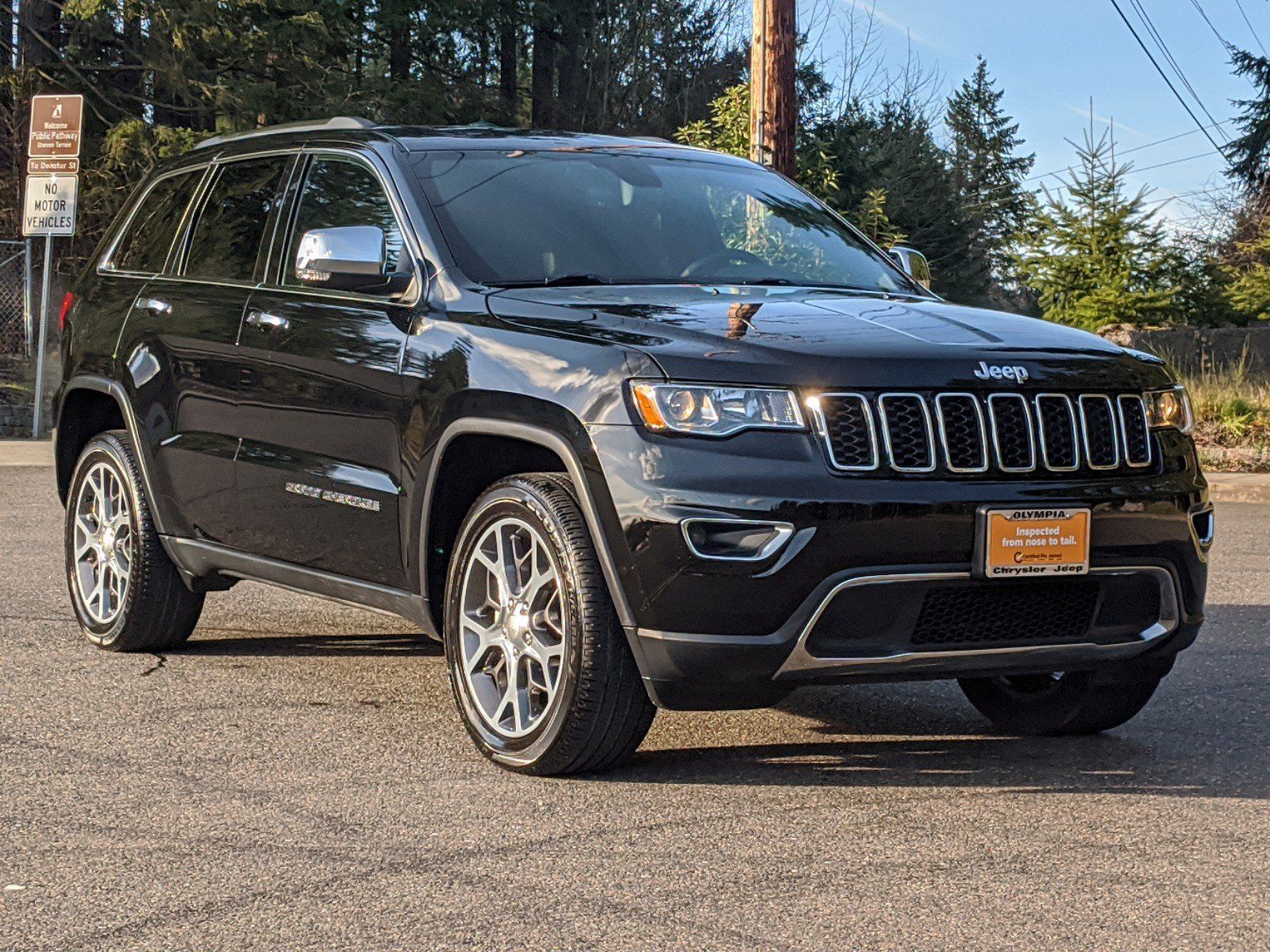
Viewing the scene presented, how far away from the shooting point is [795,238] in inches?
253

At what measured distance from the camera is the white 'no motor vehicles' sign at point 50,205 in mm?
18406

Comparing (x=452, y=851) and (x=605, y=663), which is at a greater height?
(x=605, y=663)

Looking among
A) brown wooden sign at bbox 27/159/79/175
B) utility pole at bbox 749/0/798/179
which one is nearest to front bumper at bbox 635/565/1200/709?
utility pole at bbox 749/0/798/179

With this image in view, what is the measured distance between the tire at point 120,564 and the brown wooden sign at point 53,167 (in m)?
12.1

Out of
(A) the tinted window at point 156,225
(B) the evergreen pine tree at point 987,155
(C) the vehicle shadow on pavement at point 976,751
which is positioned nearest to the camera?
(C) the vehicle shadow on pavement at point 976,751

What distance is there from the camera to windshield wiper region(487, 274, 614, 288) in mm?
5492

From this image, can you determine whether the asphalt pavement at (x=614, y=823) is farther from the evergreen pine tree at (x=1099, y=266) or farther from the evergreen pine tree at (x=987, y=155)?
the evergreen pine tree at (x=987, y=155)

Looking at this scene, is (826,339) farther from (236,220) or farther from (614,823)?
(236,220)

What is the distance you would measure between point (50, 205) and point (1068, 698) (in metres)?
15.2

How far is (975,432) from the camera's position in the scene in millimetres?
4703

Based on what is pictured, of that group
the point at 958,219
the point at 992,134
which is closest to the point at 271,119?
the point at 958,219

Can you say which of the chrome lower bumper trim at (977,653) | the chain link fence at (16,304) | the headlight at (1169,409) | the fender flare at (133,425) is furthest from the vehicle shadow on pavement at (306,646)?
the chain link fence at (16,304)

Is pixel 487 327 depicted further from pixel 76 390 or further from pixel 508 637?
pixel 76 390

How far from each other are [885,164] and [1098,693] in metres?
34.4
